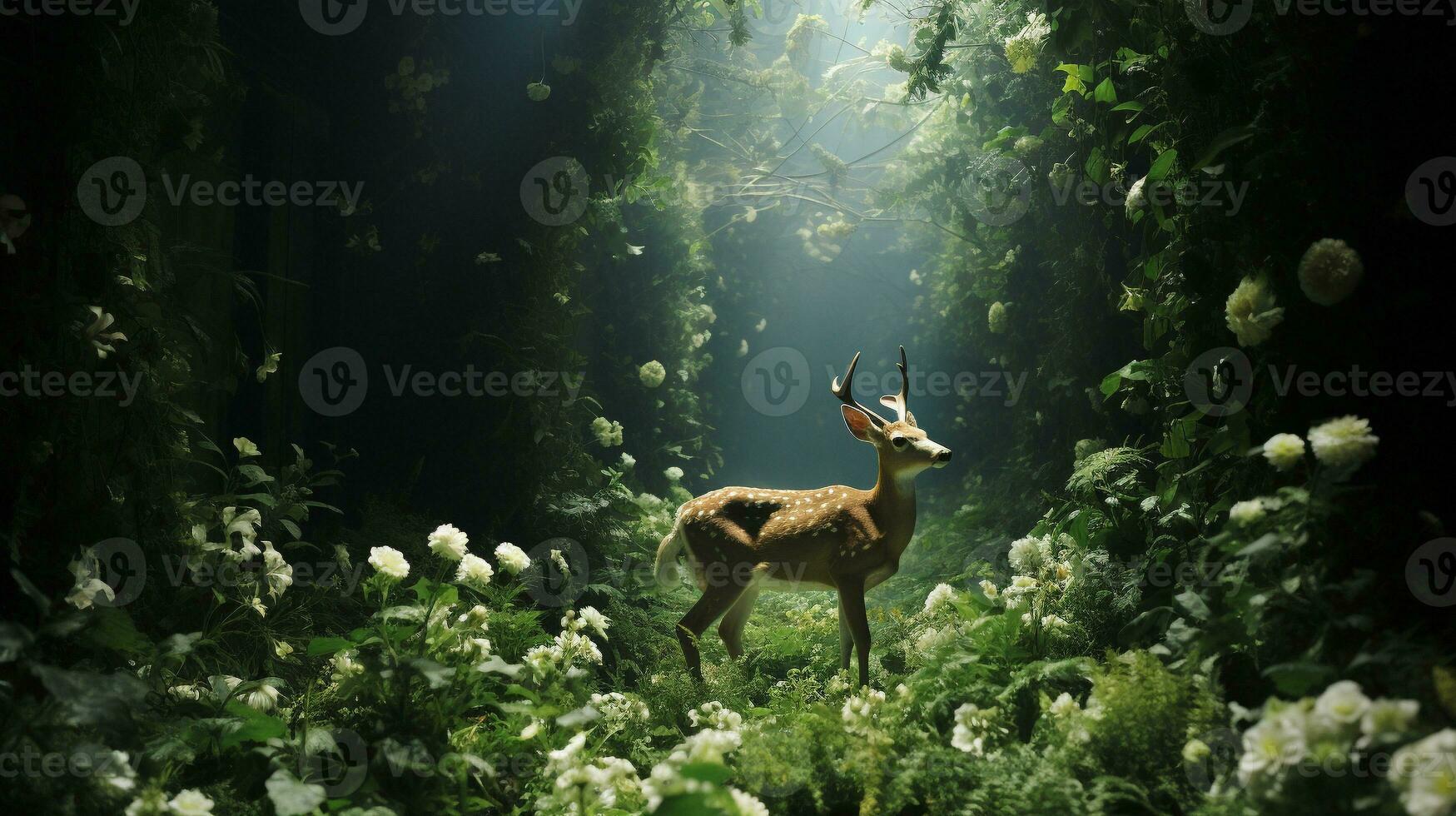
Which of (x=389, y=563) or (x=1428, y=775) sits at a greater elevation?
(x=389, y=563)

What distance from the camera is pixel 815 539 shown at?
3869 millimetres

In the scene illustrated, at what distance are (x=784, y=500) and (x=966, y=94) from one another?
13.9 feet

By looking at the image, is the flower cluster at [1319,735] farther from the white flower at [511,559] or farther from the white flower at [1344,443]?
the white flower at [511,559]

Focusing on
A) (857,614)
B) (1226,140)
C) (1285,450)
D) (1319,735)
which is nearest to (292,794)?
(1319,735)

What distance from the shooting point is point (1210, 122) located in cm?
281

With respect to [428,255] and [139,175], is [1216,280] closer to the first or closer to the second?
[139,175]

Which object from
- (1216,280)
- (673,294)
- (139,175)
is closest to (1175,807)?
(1216,280)

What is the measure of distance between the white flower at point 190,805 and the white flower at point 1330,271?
9.43ft
